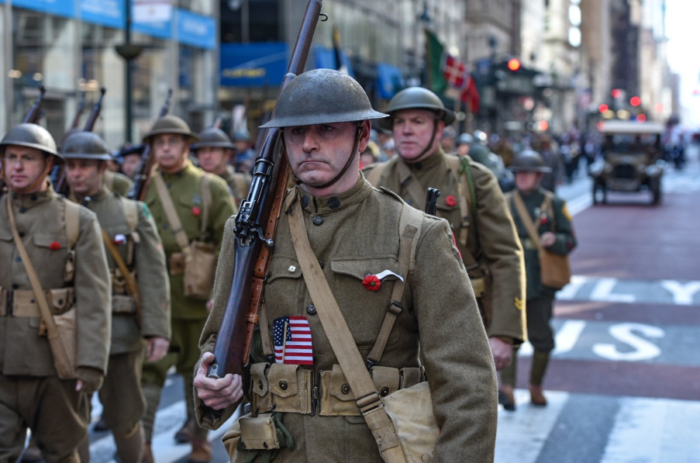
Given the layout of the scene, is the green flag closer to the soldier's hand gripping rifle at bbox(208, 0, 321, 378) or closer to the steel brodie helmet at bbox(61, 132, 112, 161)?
the steel brodie helmet at bbox(61, 132, 112, 161)

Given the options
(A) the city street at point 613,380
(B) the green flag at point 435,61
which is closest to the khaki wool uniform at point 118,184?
(A) the city street at point 613,380

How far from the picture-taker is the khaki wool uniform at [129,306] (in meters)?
6.27

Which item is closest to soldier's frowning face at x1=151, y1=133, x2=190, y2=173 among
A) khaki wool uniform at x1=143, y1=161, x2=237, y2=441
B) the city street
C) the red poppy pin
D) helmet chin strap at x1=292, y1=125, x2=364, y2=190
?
khaki wool uniform at x1=143, y1=161, x2=237, y2=441

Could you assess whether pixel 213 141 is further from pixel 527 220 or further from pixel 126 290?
pixel 126 290

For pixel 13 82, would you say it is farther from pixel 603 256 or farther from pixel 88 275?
pixel 88 275

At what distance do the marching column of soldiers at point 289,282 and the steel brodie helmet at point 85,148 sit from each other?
0.01m

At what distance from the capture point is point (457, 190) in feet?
19.2

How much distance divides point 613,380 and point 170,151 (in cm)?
455

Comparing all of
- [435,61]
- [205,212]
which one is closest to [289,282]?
[205,212]

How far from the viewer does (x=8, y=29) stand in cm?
1995

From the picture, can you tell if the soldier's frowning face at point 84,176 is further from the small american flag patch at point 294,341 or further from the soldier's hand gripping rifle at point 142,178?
the small american flag patch at point 294,341

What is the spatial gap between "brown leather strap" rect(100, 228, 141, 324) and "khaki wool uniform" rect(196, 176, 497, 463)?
11.0 feet

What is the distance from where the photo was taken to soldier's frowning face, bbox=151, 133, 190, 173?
7.69 meters

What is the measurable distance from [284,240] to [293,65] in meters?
0.73
